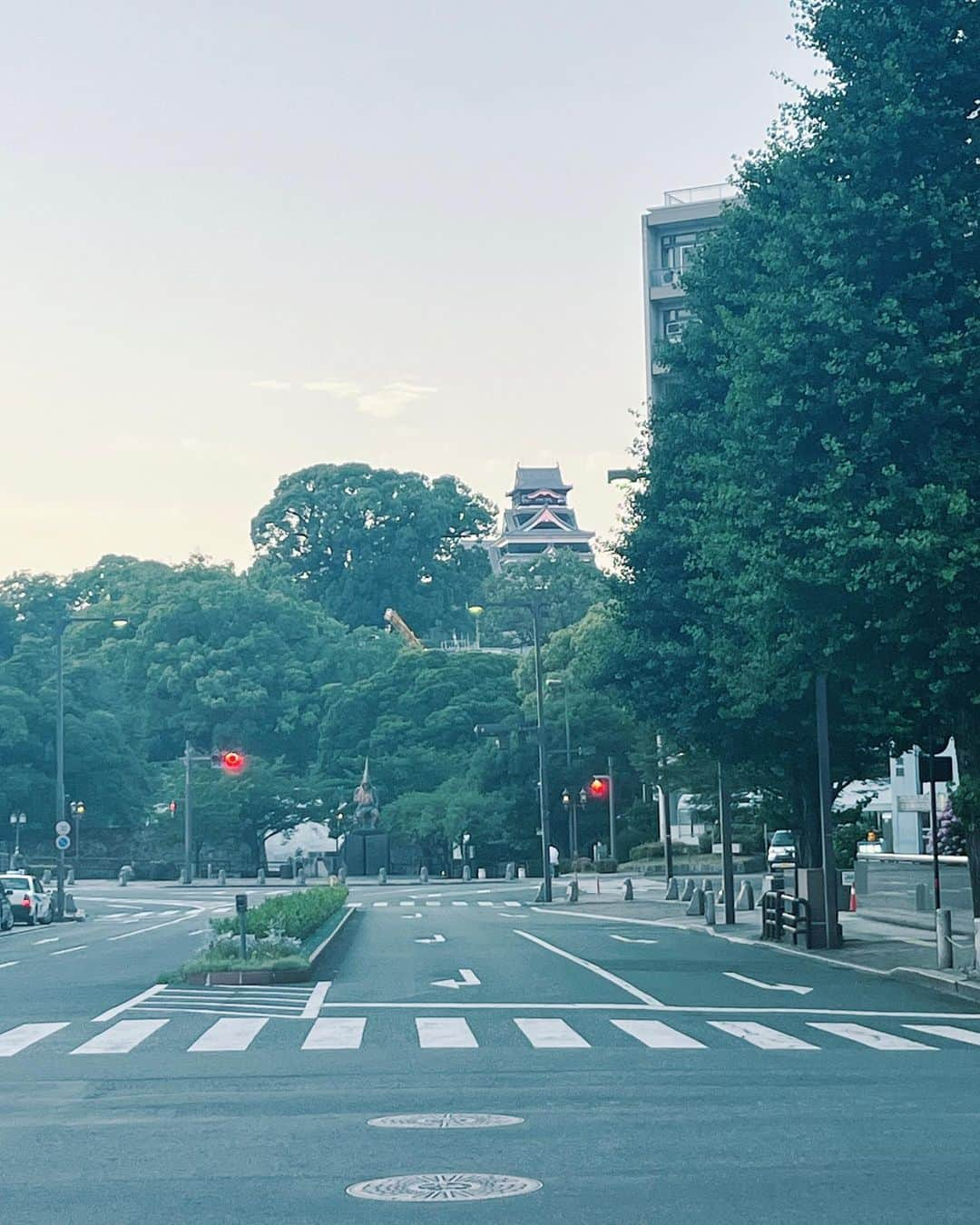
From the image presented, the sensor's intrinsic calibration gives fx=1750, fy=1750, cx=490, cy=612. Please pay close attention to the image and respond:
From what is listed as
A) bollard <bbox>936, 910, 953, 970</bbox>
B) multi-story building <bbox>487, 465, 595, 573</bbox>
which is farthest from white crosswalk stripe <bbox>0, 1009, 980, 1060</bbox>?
multi-story building <bbox>487, 465, 595, 573</bbox>

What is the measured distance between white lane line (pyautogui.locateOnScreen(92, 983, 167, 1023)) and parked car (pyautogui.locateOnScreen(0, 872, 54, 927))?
25621mm

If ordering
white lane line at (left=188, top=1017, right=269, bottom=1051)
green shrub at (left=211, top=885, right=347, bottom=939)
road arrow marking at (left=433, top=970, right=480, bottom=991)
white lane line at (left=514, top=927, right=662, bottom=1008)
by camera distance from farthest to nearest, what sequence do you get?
green shrub at (left=211, top=885, right=347, bottom=939) → road arrow marking at (left=433, top=970, right=480, bottom=991) → white lane line at (left=514, top=927, right=662, bottom=1008) → white lane line at (left=188, top=1017, right=269, bottom=1051)

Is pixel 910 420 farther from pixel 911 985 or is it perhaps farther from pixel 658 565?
pixel 658 565

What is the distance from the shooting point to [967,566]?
20.8m

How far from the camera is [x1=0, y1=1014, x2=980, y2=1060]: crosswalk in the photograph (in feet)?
49.9

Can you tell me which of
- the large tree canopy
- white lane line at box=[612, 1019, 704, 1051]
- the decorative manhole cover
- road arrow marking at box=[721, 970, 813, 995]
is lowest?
road arrow marking at box=[721, 970, 813, 995]

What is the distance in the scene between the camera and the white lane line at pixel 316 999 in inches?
744

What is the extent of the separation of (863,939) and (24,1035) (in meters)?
19.0

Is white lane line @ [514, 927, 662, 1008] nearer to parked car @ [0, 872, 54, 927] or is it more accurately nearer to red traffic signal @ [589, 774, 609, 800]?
parked car @ [0, 872, 54, 927]

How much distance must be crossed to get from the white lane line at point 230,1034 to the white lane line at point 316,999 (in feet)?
2.08

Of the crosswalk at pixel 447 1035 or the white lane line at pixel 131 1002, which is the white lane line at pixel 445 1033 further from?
the white lane line at pixel 131 1002

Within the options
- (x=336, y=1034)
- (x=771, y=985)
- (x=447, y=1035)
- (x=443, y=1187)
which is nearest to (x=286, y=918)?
(x=771, y=985)

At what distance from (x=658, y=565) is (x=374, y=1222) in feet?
87.8

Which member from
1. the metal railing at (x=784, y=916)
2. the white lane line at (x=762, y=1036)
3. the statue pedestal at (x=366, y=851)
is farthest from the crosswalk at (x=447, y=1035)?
the statue pedestal at (x=366, y=851)
